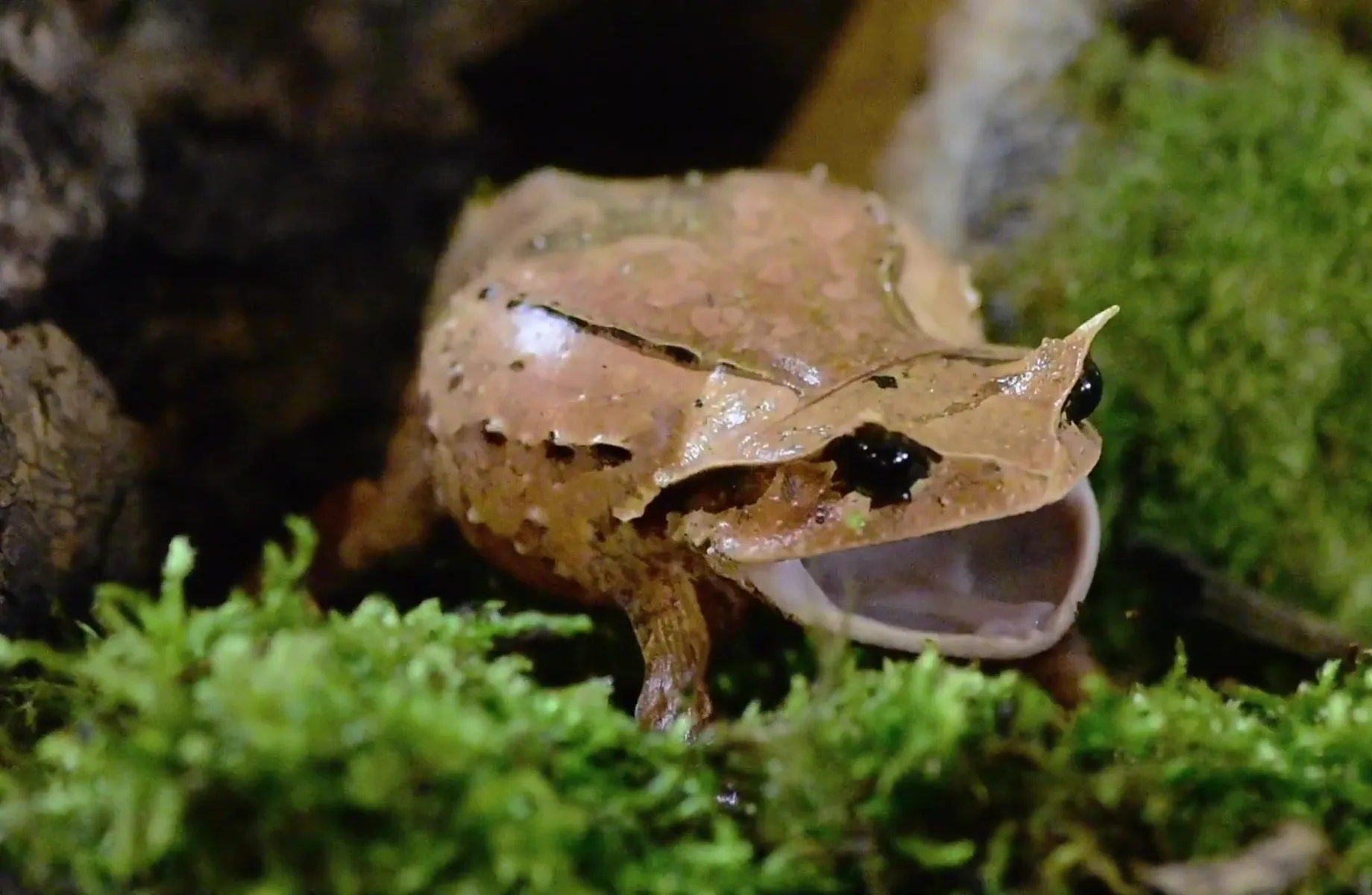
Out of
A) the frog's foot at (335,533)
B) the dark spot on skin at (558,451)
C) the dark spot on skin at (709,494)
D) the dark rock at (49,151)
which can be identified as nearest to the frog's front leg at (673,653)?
the dark spot on skin at (709,494)

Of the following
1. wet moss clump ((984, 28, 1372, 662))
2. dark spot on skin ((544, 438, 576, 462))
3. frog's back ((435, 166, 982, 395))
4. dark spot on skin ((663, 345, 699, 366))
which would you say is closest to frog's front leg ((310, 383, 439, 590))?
frog's back ((435, 166, 982, 395))

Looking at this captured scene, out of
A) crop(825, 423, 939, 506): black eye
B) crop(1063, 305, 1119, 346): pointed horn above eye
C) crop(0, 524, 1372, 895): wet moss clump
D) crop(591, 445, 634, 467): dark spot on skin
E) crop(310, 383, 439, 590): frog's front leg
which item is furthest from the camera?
crop(310, 383, 439, 590): frog's front leg

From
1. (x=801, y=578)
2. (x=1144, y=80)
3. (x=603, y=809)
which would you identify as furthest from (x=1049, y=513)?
(x=1144, y=80)

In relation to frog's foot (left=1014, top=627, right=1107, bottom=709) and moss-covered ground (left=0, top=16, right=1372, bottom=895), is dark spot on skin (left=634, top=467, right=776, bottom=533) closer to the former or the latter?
moss-covered ground (left=0, top=16, right=1372, bottom=895)

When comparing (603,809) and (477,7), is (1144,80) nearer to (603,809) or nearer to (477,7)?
(477,7)

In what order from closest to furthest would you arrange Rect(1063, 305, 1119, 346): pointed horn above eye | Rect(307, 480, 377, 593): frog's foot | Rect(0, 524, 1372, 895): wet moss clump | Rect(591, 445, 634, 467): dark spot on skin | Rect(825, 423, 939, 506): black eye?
Rect(0, 524, 1372, 895): wet moss clump → Rect(825, 423, 939, 506): black eye → Rect(1063, 305, 1119, 346): pointed horn above eye → Rect(591, 445, 634, 467): dark spot on skin → Rect(307, 480, 377, 593): frog's foot

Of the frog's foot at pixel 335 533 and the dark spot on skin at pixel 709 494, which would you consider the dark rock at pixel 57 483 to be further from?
the dark spot on skin at pixel 709 494
